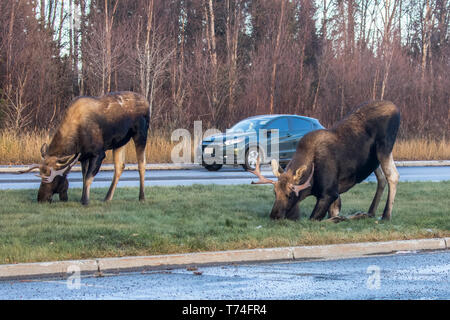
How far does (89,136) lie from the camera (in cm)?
1283

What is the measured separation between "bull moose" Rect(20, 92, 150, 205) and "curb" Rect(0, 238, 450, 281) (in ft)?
14.9

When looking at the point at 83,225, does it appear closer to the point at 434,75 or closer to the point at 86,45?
the point at 86,45

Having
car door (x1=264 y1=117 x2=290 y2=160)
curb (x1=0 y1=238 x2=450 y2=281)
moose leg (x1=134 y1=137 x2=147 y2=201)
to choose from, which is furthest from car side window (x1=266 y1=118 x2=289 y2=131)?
curb (x1=0 y1=238 x2=450 y2=281)

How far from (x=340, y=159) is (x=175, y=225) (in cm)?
276

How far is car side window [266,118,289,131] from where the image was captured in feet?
78.2

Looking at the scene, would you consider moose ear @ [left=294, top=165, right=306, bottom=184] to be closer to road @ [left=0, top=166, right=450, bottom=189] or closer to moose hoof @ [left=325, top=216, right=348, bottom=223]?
moose hoof @ [left=325, top=216, right=348, bottom=223]

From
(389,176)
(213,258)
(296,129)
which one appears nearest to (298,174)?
(389,176)

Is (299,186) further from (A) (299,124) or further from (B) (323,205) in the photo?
(A) (299,124)

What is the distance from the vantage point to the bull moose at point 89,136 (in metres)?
12.6

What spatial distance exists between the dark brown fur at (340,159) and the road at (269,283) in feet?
8.05

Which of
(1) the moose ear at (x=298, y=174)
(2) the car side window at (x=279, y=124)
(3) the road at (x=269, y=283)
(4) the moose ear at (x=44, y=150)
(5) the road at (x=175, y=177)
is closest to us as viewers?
(3) the road at (x=269, y=283)

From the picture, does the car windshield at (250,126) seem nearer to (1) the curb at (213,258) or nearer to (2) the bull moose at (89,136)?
(2) the bull moose at (89,136)

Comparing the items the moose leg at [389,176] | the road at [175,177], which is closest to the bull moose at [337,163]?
the moose leg at [389,176]

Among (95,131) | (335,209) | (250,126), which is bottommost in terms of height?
(335,209)
